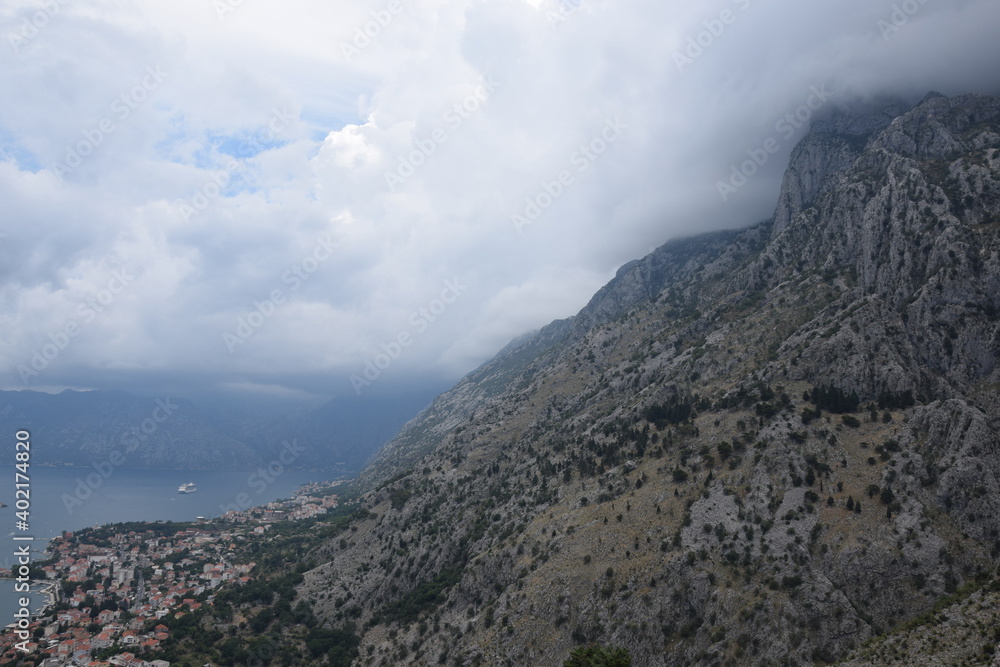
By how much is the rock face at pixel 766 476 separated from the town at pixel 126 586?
27.9 meters

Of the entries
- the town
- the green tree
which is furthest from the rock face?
the town

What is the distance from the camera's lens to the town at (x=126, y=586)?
79.1 m

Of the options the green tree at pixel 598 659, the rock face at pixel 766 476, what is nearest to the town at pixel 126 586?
the rock face at pixel 766 476

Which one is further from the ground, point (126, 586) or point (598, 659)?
point (126, 586)

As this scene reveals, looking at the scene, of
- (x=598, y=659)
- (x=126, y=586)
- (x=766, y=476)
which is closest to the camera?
(x=598, y=659)

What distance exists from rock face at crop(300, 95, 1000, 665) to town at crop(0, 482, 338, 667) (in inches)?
1100

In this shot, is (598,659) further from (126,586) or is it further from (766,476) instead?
(126,586)

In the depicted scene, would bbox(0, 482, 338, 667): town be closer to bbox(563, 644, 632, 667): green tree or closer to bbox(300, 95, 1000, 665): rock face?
bbox(300, 95, 1000, 665): rock face

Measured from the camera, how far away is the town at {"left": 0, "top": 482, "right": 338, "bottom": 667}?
79125 mm

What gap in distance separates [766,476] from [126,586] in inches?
5363

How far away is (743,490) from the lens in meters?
64.2

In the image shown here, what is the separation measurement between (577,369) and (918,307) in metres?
82.1

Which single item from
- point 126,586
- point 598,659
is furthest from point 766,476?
point 126,586

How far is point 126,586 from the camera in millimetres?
118562
